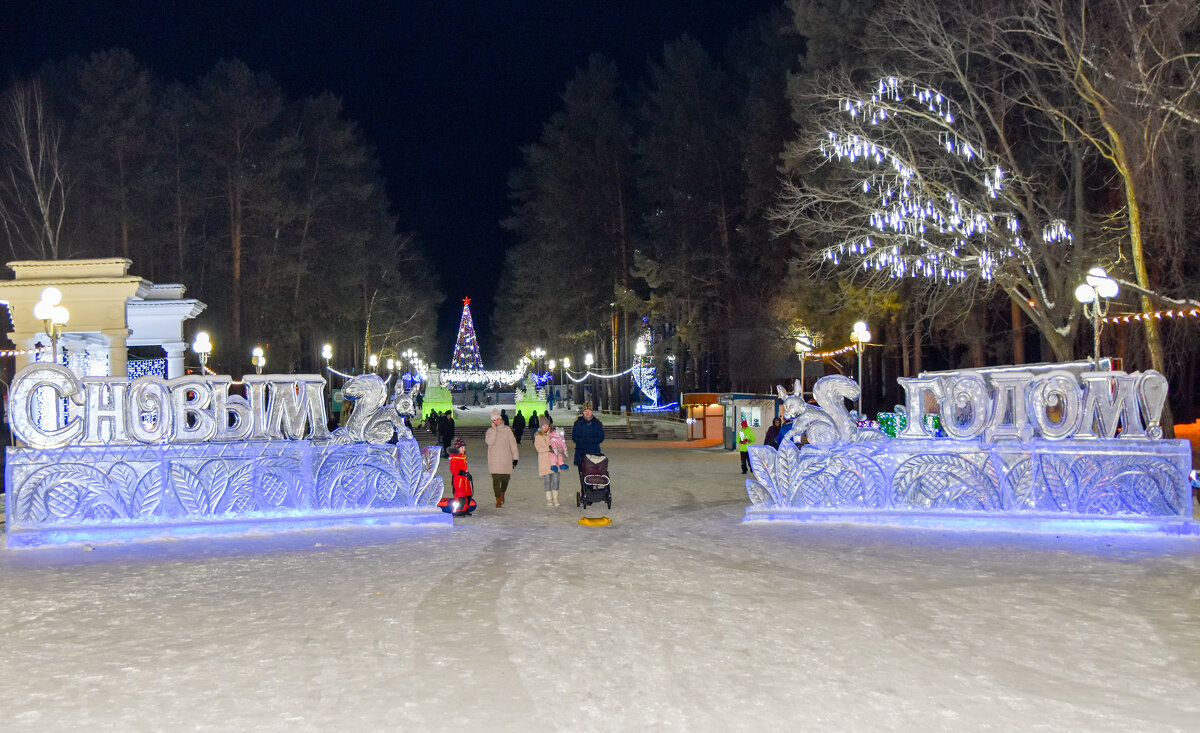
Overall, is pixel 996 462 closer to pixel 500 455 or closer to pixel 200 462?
pixel 500 455

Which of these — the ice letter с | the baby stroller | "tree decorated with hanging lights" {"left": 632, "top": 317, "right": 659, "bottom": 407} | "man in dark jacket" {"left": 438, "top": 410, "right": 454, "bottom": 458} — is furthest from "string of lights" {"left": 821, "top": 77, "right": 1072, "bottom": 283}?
"tree decorated with hanging lights" {"left": 632, "top": 317, "right": 659, "bottom": 407}

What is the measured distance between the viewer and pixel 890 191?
78.3 ft

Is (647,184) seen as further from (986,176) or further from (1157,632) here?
(1157,632)

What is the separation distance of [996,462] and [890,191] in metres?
13.2

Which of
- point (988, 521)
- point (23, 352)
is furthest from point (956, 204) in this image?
point (23, 352)

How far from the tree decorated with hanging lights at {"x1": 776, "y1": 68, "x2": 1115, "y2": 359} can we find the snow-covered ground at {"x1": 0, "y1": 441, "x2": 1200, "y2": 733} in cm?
1350

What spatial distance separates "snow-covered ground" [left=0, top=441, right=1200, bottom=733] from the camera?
17.1 feet

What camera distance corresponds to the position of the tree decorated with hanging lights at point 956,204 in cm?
2283

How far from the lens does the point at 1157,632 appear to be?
6.74 meters

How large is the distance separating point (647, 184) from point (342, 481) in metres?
38.0

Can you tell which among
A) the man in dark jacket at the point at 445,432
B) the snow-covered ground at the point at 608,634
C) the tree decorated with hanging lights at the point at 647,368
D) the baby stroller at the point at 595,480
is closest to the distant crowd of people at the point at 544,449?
the baby stroller at the point at 595,480

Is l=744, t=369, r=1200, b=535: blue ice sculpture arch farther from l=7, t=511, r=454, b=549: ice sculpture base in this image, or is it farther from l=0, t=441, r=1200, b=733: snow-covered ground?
l=7, t=511, r=454, b=549: ice sculpture base

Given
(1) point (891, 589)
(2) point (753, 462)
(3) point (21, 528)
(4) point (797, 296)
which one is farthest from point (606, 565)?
(4) point (797, 296)

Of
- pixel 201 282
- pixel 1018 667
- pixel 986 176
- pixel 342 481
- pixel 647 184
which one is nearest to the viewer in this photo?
pixel 1018 667
